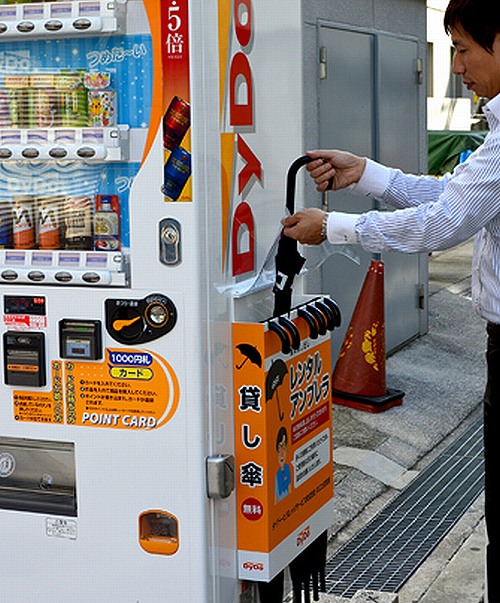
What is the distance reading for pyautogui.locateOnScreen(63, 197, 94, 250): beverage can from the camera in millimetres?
3496

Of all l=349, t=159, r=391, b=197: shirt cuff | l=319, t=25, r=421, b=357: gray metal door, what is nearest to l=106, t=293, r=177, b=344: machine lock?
l=349, t=159, r=391, b=197: shirt cuff

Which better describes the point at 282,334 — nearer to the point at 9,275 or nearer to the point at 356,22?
the point at 9,275

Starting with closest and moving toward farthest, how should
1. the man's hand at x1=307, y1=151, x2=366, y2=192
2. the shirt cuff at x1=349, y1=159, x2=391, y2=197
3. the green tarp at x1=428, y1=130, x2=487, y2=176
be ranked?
1. the man's hand at x1=307, y1=151, x2=366, y2=192
2. the shirt cuff at x1=349, y1=159, x2=391, y2=197
3. the green tarp at x1=428, y1=130, x2=487, y2=176

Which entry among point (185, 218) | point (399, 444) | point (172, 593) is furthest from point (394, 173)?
point (399, 444)

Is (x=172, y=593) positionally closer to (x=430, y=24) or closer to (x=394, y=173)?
(x=394, y=173)

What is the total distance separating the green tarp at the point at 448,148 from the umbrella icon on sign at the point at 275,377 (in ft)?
33.1

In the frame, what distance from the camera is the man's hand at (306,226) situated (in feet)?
11.6

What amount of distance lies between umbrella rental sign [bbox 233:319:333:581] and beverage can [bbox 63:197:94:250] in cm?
59

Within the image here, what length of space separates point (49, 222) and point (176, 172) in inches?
21.0

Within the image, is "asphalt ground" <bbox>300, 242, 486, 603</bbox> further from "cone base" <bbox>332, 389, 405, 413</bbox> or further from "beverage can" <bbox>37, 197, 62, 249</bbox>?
"beverage can" <bbox>37, 197, 62, 249</bbox>

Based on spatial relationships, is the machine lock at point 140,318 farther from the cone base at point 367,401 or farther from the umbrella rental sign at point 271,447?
the cone base at point 367,401

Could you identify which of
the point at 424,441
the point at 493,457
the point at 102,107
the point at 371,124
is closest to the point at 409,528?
the point at 424,441

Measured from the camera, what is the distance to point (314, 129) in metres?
7.26

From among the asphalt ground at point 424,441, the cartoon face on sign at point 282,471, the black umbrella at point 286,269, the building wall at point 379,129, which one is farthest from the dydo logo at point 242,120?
the building wall at point 379,129
